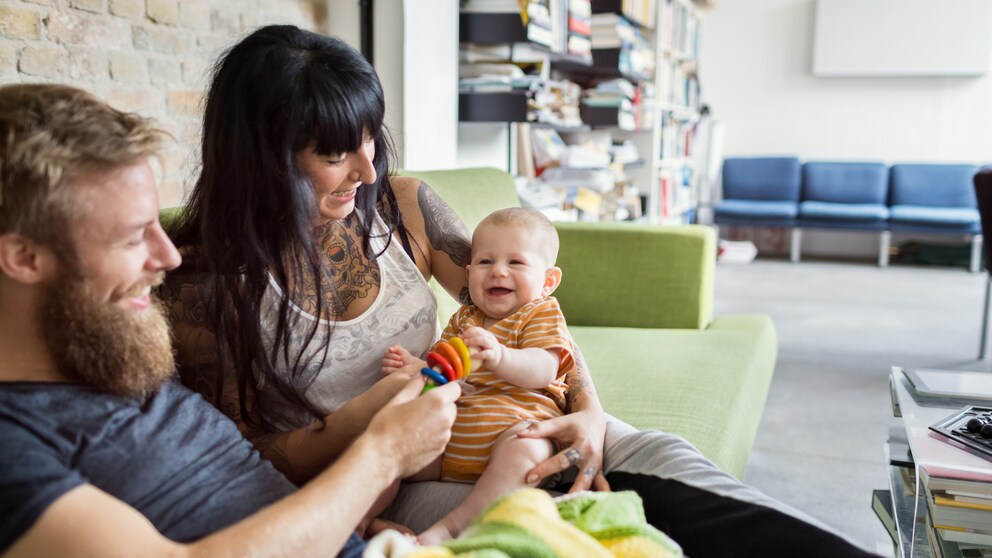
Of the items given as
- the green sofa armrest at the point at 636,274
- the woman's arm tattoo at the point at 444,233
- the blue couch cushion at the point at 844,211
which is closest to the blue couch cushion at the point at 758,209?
the blue couch cushion at the point at 844,211

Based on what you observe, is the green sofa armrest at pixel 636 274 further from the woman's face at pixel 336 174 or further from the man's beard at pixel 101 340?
the man's beard at pixel 101 340

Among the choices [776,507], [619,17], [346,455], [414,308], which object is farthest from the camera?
[619,17]

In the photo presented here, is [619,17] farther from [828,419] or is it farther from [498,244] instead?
[498,244]

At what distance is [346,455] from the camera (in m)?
0.93

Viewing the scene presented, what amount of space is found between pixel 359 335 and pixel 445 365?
29 cm

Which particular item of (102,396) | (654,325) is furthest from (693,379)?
(102,396)

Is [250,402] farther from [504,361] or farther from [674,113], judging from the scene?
[674,113]

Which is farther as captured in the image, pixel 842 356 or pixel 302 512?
pixel 842 356

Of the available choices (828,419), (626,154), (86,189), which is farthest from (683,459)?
(626,154)

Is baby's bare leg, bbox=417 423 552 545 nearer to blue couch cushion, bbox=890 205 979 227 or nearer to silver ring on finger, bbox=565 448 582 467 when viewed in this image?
silver ring on finger, bbox=565 448 582 467

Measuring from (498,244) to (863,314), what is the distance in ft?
12.5

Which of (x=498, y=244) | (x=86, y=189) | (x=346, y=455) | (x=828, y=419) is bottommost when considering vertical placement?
(x=828, y=419)

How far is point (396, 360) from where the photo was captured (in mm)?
1272

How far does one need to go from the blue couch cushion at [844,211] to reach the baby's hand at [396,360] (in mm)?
5882
